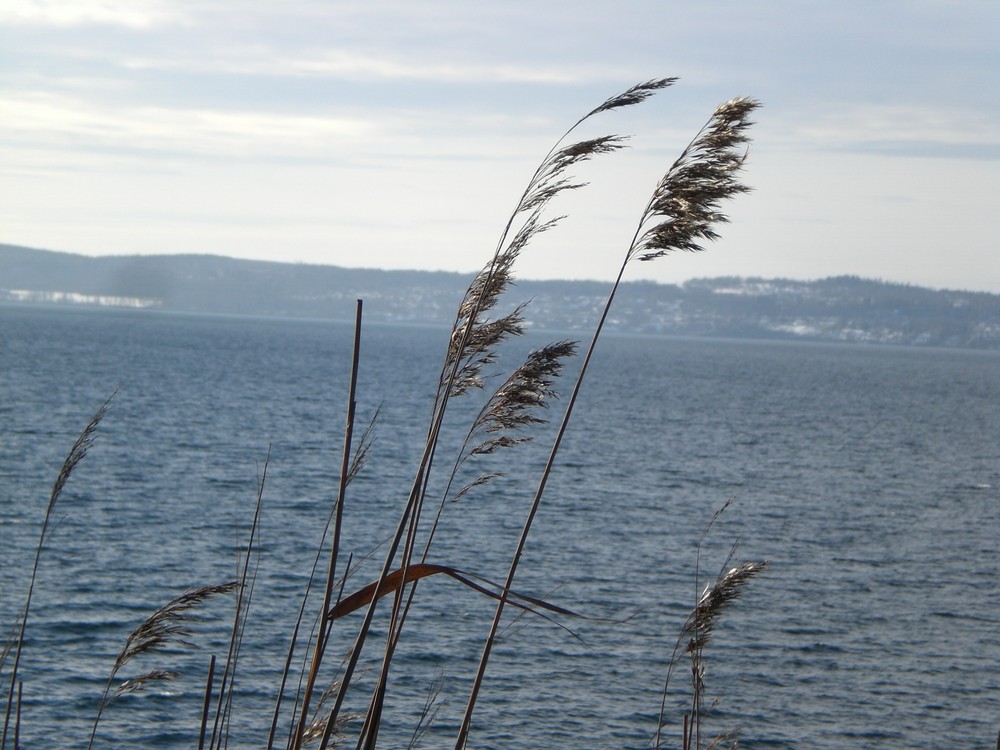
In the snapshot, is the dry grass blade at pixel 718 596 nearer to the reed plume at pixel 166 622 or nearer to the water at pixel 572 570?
the water at pixel 572 570

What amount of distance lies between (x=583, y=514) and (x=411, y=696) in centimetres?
1710

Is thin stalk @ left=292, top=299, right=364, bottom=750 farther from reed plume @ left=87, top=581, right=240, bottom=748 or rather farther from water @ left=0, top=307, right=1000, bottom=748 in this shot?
water @ left=0, top=307, right=1000, bottom=748

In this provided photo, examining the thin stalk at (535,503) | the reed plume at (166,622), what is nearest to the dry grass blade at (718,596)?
the thin stalk at (535,503)

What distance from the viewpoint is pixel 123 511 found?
101 feet

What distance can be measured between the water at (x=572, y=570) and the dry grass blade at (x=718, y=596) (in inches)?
31.7

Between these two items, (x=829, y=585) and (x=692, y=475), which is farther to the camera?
(x=692, y=475)

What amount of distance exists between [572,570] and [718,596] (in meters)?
22.9

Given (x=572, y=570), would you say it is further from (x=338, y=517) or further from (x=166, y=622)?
(x=338, y=517)

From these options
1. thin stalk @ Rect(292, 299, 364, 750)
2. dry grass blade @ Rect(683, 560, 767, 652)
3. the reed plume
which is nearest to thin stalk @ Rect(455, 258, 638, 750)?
thin stalk @ Rect(292, 299, 364, 750)

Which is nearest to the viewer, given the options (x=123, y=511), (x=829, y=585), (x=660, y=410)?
(x=829, y=585)

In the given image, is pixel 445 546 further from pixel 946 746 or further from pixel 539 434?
pixel 539 434

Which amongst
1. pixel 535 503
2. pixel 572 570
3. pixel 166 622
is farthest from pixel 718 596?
pixel 572 570

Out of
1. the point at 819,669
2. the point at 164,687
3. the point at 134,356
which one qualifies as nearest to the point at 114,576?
the point at 164,687

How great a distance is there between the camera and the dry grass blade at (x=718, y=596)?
12.4ft
